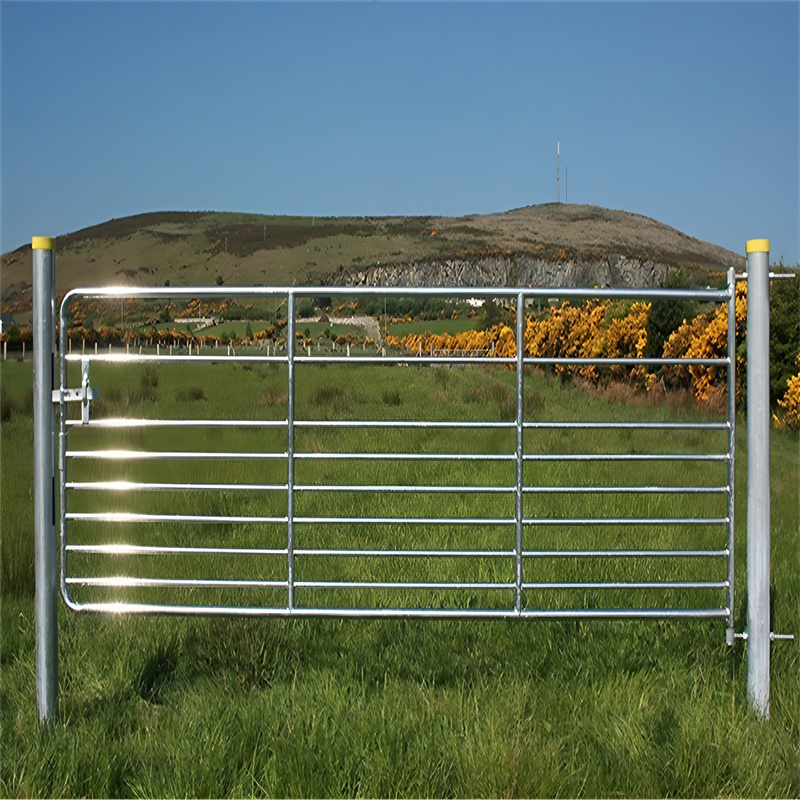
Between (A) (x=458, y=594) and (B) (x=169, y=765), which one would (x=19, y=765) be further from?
(A) (x=458, y=594)

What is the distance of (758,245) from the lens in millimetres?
3195

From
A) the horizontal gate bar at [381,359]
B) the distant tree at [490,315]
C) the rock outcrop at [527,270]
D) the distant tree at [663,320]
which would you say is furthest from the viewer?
the rock outcrop at [527,270]

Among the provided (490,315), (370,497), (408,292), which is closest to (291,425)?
(408,292)

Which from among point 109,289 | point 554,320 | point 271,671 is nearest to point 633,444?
point 271,671

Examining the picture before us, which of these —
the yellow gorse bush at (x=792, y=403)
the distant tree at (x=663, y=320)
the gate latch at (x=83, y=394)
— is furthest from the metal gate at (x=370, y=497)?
the distant tree at (x=663, y=320)

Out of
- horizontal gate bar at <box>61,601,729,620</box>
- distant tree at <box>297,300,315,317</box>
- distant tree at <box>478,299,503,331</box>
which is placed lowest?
horizontal gate bar at <box>61,601,729,620</box>

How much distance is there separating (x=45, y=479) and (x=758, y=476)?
108 inches

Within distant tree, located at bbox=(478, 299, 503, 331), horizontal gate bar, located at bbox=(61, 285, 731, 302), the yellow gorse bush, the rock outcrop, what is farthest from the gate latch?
the rock outcrop

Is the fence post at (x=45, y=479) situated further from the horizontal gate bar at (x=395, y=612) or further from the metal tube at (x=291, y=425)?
Result: the metal tube at (x=291, y=425)

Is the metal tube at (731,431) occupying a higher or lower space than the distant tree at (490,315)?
lower

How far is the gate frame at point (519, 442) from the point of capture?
3164mm

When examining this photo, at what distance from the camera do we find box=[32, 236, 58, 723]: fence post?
10.3 feet

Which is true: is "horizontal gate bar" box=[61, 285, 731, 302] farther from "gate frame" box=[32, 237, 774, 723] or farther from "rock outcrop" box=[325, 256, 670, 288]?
"rock outcrop" box=[325, 256, 670, 288]

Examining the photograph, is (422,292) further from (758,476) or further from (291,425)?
(758,476)
